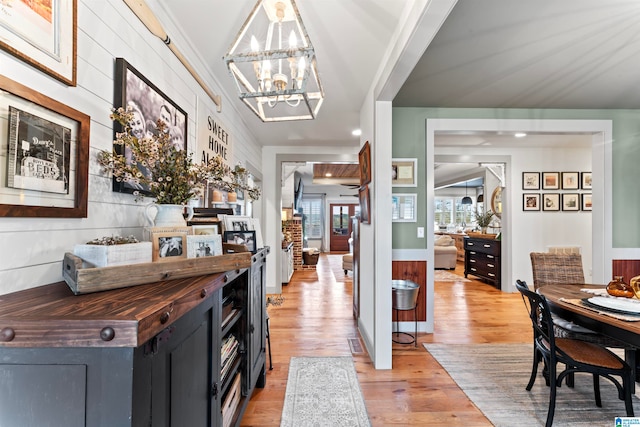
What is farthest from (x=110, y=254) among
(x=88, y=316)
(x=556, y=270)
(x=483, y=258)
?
(x=483, y=258)

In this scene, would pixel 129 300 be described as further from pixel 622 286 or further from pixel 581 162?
pixel 581 162

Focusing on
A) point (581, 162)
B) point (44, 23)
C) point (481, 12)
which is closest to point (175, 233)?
point (44, 23)

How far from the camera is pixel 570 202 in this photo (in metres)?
5.05

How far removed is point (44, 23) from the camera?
3.11ft

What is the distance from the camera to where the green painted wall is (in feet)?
10.6

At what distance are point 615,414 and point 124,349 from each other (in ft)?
9.41

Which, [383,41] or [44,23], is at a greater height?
[383,41]

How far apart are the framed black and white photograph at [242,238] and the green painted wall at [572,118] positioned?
204 centimetres

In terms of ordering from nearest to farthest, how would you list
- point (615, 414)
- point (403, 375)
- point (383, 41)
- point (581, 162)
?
point (615, 414), point (383, 41), point (403, 375), point (581, 162)

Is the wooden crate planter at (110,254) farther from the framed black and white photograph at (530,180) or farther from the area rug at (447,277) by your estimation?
the framed black and white photograph at (530,180)

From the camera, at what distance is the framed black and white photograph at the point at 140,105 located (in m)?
1.30

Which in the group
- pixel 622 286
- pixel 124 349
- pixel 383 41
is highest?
pixel 383 41

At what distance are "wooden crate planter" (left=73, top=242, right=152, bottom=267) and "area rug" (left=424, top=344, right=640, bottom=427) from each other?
2.26m

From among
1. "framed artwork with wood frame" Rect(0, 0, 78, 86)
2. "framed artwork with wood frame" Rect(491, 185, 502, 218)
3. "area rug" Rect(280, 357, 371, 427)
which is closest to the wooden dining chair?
"area rug" Rect(280, 357, 371, 427)
